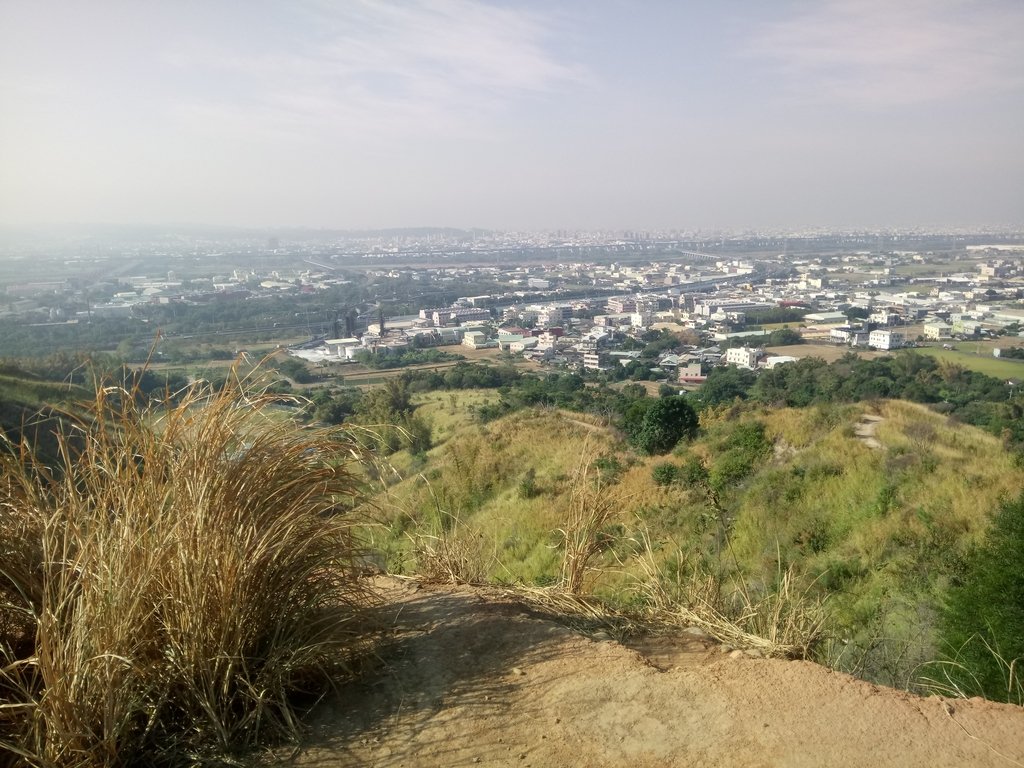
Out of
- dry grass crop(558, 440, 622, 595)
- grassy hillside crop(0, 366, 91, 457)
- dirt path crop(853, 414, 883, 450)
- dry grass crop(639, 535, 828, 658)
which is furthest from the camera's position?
dirt path crop(853, 414, 883, 450)

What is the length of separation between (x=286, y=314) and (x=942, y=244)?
58122mm

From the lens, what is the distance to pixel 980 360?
875 inches

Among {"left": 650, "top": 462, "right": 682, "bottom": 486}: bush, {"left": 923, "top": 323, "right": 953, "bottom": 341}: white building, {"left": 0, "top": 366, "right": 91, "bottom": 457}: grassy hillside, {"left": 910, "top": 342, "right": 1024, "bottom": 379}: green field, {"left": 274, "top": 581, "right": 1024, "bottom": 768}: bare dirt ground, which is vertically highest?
{"left": 0, "top": 366, "right": 91, "bottom": 457}: grassy hillside

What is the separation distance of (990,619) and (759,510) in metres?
6.36

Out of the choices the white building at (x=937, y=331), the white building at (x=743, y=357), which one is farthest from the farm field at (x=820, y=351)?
the white building at (x=937, y=331)

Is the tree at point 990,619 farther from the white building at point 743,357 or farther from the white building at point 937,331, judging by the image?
the white building at point 937,331

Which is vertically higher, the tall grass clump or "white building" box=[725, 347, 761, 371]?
the tall grass clump

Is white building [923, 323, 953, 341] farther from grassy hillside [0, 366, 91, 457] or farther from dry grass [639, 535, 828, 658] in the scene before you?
grassy hillside [0, 366, 91, 457]

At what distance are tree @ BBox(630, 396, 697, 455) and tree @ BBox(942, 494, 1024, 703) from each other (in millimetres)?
11356

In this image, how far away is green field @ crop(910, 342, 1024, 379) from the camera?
20.7 metres

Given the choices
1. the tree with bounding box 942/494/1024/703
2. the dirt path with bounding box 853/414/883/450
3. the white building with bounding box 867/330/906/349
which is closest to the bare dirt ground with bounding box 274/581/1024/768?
the tree with bounding box 942/494/1024/703

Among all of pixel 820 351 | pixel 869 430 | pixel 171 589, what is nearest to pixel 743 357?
pixel 820 351

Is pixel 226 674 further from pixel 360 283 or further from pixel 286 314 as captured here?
pixel 360 283

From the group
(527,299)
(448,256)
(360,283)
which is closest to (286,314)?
(360,283)
